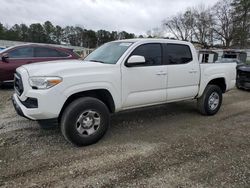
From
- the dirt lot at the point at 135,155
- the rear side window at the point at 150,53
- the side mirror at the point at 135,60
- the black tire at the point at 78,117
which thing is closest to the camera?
the dirt lot at the point at 135,155

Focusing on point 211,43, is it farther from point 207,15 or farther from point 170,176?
point 170,176

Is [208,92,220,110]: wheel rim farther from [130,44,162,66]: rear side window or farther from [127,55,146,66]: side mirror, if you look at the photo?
[127,55,146,66]: side mirror

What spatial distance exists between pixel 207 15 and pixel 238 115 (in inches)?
1956

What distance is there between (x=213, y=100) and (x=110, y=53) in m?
2.93

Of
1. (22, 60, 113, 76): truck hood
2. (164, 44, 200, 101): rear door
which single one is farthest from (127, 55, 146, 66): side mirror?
(164, 44, 200, 101): rear door

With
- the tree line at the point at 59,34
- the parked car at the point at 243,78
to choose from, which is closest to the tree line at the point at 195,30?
the tree line at the point at 59,34

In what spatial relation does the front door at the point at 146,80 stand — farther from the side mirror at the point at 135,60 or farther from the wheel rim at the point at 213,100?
the wheel rim at the point at 213,100

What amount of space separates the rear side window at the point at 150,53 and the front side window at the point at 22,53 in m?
5.39

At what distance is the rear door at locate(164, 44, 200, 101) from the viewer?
4770mm

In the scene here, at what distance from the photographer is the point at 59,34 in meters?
80.1

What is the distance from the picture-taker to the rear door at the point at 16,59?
783 centimetres

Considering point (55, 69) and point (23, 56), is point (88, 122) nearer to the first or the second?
point (55, 69)

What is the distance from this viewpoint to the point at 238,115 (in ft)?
19.3

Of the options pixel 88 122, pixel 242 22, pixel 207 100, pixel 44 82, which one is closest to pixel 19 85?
pixel 44 82
